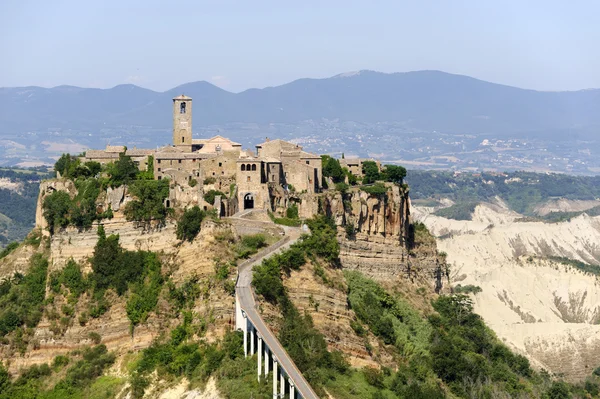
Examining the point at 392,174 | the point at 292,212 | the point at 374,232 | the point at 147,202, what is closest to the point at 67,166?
the point at 147,202

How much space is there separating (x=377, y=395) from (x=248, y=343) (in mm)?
6207

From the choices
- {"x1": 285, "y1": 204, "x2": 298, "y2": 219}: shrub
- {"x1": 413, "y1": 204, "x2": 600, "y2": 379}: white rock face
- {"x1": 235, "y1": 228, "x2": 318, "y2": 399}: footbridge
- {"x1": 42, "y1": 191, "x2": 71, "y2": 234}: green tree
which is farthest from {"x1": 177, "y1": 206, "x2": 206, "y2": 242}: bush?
{"x1": 413, "y1": 204, "x2": 600, "y2": 379}: white rock face

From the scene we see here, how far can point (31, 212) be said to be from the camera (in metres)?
172

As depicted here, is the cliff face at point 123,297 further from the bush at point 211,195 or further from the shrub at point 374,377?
the shrub at point 374,377

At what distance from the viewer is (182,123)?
2472 inches

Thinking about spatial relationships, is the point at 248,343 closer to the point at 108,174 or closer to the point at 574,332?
the point at 108,174

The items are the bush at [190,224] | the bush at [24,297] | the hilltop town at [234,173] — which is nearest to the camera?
the bush at [190,224]

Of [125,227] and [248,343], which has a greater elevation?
[125,227]

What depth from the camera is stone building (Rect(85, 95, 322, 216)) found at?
55.7 metres

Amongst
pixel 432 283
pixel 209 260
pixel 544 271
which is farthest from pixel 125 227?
pixel 544 271

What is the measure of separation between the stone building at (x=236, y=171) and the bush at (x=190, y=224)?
189 centimetres

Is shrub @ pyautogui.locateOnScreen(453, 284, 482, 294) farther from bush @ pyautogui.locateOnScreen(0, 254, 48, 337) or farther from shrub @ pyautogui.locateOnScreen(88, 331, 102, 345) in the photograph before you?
shrub @ pyautogui.locateOnScreen(88, 331, 102, 345)

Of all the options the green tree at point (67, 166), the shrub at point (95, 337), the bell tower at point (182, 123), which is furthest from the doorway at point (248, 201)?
the shrub at point (95, 337)

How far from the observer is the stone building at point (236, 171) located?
55688 mm
